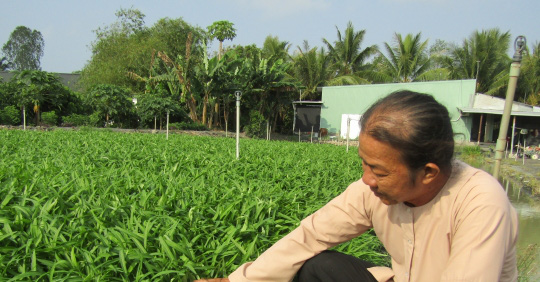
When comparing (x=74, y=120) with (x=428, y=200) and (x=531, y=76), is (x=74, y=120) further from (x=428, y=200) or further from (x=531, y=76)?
(x=531, y=76)

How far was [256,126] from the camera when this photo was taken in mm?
17375

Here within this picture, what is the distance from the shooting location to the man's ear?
1.17m

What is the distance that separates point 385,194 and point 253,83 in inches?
649

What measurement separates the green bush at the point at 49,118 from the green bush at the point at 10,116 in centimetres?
82

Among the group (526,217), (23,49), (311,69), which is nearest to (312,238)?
(526,217)

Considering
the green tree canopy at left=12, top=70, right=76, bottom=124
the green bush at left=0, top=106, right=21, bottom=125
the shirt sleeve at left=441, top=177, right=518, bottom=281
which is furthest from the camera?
the green tree canopy at left=12, top=70, right=76, bottom=124

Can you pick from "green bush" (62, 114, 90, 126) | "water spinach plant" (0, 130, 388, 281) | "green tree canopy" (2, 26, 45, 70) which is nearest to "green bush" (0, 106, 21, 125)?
"green bush" (62, 114, 90, 126)

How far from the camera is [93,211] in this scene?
7.15 feet

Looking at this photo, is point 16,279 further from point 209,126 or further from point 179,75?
point 209,126

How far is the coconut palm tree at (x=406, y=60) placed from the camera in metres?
20.4

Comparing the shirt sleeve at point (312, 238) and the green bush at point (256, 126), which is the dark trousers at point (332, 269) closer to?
the shirt sleeve at point (312, 238)

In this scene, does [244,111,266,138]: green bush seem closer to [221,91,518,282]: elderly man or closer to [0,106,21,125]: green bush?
[0,106,21,125]: green bush

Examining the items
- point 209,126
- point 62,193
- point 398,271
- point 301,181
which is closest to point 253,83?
point 209,126

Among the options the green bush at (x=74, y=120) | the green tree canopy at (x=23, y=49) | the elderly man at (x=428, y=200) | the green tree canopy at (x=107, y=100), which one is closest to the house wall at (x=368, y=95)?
the green tree canopy at (x=107, y=100)
